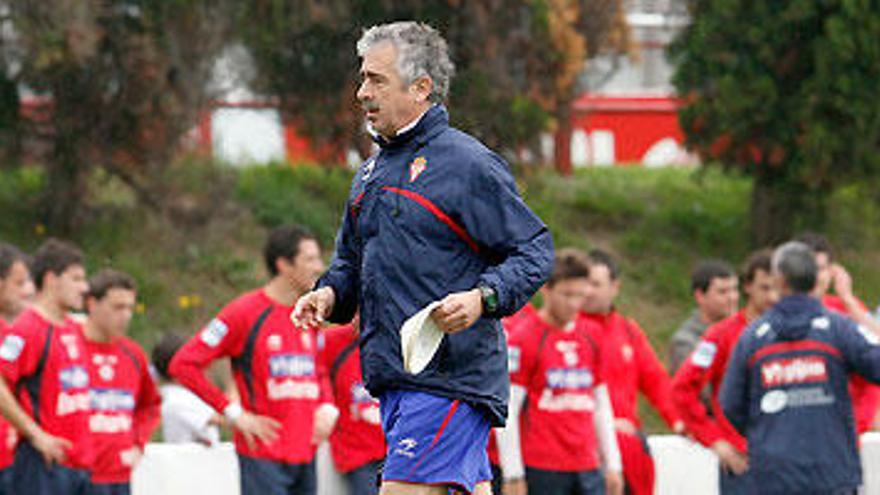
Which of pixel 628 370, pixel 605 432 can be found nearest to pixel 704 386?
pixel 605 432

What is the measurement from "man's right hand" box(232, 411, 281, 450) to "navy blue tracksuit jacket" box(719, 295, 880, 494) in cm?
268

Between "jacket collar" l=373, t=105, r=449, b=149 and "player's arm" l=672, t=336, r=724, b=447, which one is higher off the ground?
"jacket collar" l=373, t=105, r=449, b=149

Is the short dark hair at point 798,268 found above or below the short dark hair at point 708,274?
above

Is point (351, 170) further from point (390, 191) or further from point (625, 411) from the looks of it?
point (390, 191)

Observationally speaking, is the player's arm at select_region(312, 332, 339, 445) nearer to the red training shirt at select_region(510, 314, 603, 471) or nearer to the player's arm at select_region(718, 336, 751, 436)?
the red training shirt at select_region(510, 314, 603, 471)

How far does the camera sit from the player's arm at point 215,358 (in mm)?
10836

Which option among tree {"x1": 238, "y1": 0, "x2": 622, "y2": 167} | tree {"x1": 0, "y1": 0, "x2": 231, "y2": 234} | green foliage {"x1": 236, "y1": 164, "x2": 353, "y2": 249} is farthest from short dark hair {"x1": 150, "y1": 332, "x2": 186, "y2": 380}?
green foliage {"x1": 236, "y1": 164, "x2": 353, "y2": 249}

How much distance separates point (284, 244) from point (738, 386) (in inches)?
110

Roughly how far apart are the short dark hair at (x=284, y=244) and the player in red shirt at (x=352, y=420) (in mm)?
522

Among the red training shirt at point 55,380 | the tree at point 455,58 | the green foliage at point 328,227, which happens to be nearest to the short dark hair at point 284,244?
the red training shirt at point 55,380

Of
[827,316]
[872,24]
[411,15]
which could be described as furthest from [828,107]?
[827,316]

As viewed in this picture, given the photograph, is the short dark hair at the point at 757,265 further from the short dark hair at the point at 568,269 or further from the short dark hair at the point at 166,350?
the short dark hair at the point at 166,350

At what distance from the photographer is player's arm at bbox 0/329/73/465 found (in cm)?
1020

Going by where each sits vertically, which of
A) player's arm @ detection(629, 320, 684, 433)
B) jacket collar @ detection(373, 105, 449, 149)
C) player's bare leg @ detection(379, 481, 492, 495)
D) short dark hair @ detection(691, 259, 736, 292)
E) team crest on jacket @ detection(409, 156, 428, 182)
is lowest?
player's arm @ detection(629, 320, 684, 433)
